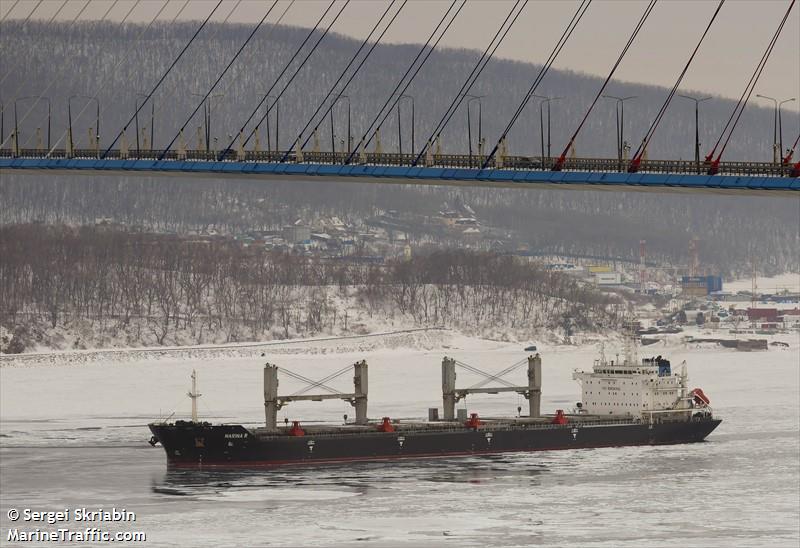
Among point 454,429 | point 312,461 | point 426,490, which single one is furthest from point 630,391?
point 426,490

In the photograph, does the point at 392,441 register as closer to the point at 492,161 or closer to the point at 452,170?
the point at 452,170

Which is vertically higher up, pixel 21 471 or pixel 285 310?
pixel 285 310

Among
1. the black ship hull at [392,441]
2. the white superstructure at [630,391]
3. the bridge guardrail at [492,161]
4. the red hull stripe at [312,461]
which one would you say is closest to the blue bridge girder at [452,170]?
the bridge guardrail at [492,161]

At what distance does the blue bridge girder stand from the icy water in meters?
11.7

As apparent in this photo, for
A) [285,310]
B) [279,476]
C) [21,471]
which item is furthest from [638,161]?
[285,310]

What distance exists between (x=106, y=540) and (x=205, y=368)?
83.5 meters

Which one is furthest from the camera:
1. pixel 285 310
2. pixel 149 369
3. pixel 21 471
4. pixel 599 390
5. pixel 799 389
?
pixel 285 310

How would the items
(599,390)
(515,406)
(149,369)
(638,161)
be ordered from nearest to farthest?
(638,161) → (599,390) → (515,406) → (149,369)

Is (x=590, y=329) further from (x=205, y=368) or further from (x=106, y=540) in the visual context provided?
(x=106, y=540)

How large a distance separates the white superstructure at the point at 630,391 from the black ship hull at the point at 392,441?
2753mm

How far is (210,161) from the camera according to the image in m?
104

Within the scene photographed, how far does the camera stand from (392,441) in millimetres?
79688

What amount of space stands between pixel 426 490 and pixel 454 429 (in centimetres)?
1820

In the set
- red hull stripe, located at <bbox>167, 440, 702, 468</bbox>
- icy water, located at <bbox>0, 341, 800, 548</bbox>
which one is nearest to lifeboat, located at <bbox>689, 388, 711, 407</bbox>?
icy water, located at <bbox>0, 341, 800, 548</bbox>
